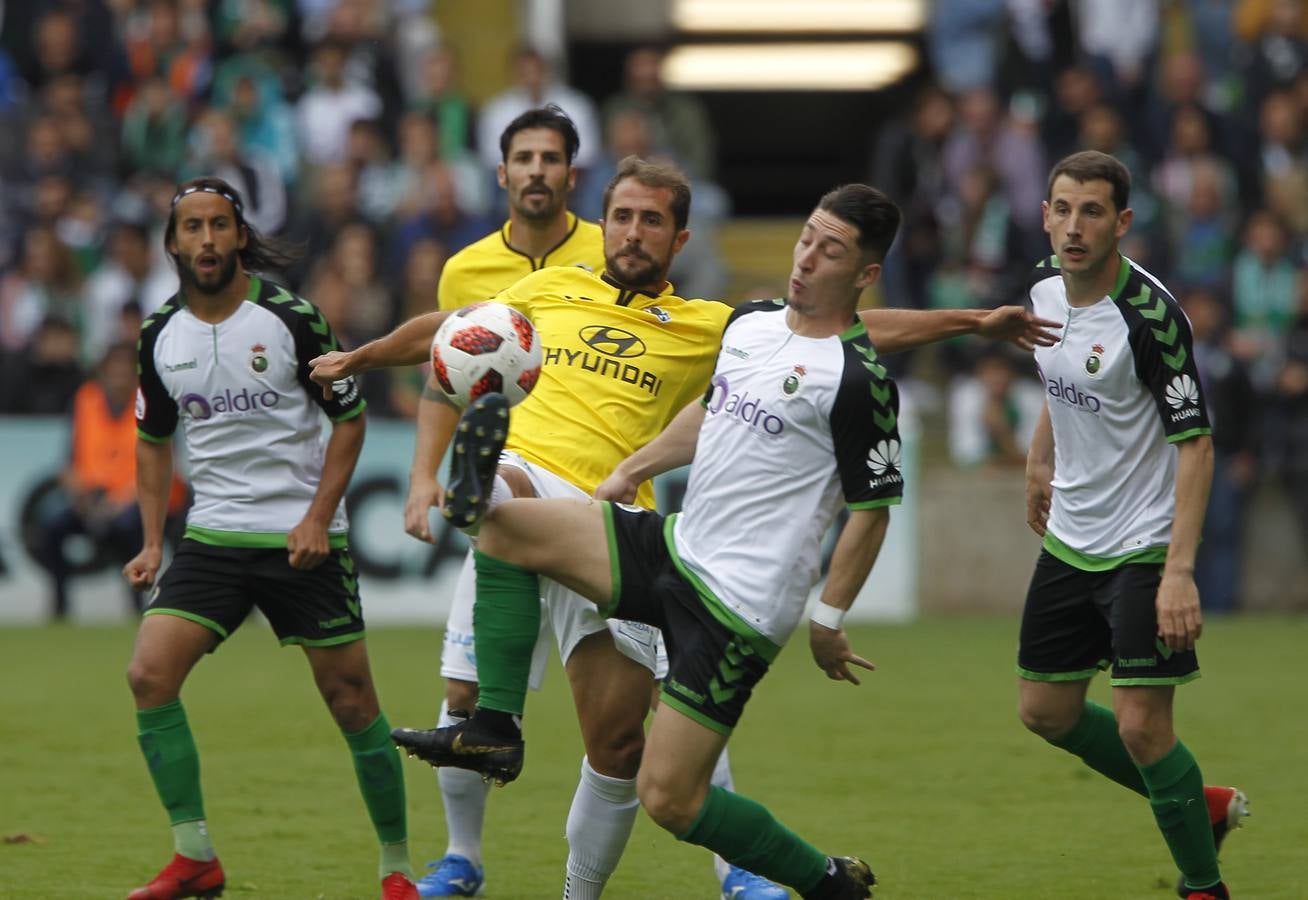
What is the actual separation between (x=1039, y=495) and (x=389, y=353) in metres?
2.18

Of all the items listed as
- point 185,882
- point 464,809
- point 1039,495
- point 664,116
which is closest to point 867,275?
point 1039,495

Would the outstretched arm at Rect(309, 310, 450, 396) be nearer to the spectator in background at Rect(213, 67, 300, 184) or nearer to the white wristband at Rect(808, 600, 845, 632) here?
the white wristband at Rect(808, 600, 845, 632)

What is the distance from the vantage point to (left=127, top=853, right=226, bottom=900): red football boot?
603 centimetres

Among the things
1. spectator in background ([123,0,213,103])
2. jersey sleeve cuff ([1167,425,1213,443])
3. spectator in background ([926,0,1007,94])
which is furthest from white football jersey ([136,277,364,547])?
spectator in background ([926,0,1007,94])

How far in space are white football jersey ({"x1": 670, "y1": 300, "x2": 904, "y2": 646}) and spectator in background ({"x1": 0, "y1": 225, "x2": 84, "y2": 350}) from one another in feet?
35.1

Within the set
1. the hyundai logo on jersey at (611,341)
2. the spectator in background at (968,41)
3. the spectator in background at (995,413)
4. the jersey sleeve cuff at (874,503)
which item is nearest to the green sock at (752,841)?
the jersey sleeve cuff at (874,503)

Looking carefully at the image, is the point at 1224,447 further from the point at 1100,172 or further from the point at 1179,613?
the point at 1179,613

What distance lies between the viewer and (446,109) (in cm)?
1638

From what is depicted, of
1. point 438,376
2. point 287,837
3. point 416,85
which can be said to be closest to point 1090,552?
point 438,376

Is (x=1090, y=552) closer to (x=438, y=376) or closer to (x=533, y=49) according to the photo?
(x=438, y=376)

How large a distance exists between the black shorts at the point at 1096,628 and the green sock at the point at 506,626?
1647 millimetres

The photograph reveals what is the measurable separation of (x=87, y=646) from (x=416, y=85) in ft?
20.9

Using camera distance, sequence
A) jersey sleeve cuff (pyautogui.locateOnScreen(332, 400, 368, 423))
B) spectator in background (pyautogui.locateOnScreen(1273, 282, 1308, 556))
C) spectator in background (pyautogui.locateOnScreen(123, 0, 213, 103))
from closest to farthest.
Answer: jersey sleeve cuff (pyautogui.locateOnScreen(332, 400, 368, 423)) → spectator in background (pyautogui.locateOnScreen(1273, 282, 1308, 556)) → spectator in background (pyautogui.locateOnScreen(123, 0, 213, 103))

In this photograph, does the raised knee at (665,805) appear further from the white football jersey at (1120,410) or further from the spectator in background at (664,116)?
the spectator in background at (664,116)
